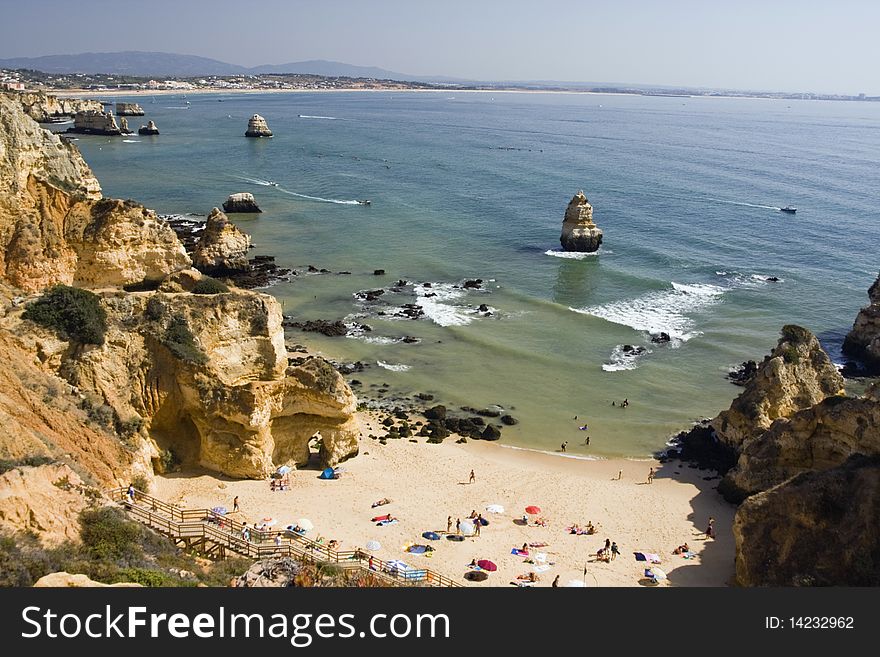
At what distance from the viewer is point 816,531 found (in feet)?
69.2

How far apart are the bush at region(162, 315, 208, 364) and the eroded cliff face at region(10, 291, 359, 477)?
39 millimetres

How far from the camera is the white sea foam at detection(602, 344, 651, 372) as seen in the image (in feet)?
145

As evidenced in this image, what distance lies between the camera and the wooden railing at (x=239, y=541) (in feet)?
66.5

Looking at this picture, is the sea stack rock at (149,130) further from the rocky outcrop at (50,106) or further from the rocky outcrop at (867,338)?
the rocky outcrop at (867,338)

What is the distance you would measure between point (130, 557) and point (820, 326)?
49.9 metres

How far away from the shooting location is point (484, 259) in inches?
2598

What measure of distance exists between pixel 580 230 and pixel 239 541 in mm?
53497

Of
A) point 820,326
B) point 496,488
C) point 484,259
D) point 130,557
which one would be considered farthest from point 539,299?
point 130,557

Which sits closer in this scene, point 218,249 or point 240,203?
point 218,249

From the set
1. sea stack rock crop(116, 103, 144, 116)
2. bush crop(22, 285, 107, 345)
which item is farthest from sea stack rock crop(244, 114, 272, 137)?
bush crop(22, 285, 107, 345)

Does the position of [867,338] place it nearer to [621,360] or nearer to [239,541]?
[621,360]

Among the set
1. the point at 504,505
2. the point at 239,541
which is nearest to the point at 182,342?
the point at 239,541

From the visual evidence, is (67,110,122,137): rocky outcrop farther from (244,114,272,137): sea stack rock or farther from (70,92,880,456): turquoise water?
(244,114,272,137): sea stack rock
